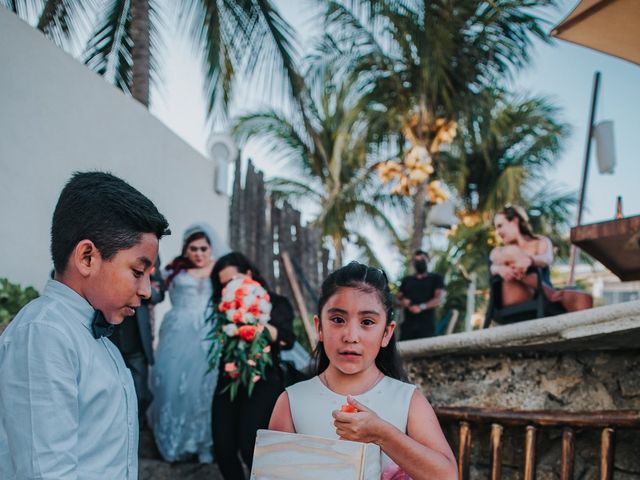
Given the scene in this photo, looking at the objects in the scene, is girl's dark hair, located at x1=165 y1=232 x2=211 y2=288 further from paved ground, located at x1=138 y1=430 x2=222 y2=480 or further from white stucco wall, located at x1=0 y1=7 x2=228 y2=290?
paved ground, located at x1=138 y1=430 x2=222 y2=480

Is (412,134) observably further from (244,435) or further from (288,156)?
(244,435)

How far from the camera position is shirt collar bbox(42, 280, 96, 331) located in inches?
57.8

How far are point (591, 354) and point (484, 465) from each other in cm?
70

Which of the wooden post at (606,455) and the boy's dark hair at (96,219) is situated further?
the wooden post at (606,455)

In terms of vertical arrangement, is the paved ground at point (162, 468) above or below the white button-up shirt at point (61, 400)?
below

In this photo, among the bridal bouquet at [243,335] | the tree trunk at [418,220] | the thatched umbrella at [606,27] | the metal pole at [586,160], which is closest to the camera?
the bridal bouquet at [243,335]

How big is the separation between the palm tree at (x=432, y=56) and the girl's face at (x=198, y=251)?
279 inches

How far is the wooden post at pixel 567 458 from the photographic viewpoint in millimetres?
A: 2289

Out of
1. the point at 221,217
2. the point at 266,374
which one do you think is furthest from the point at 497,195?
the point at 266,374

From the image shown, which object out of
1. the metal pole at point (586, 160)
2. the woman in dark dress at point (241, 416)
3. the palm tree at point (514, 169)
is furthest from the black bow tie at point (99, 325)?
the palm tree at point (514, 169)

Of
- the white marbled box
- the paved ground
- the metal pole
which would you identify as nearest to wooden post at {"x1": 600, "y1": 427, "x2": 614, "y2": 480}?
the white marbled box

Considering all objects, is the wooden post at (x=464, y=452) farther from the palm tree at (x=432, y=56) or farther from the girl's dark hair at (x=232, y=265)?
the palm tree at (x=432, y=56)

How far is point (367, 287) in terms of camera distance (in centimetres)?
202

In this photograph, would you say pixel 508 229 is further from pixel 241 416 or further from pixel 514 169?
pixel 514 169
